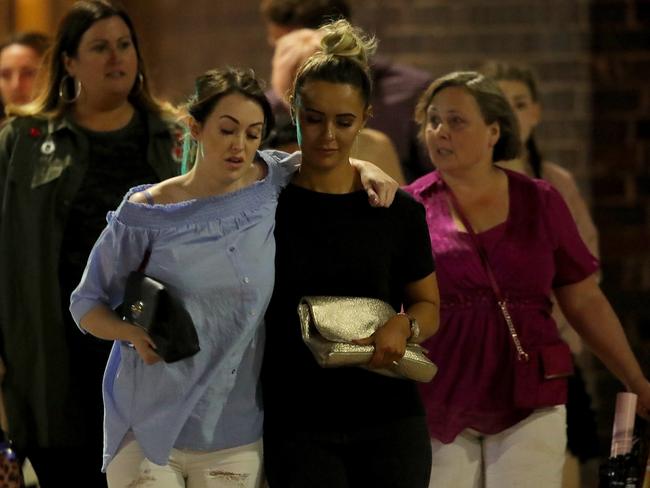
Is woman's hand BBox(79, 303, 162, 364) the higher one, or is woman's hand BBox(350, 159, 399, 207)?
woman's hand BBox(350, 159, 399, 207)

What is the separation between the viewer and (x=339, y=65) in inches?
152

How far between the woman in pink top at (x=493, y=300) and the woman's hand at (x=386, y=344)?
752mm

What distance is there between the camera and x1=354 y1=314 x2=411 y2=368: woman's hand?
12.1 ft

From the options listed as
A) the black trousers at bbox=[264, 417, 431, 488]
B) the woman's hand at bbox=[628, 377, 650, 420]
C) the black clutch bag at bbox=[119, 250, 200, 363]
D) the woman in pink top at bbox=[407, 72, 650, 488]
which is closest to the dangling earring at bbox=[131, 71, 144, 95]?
the woman in pink top at bbox=[407, 72, 650, 488]

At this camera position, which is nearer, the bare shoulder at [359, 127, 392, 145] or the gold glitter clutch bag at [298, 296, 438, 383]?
the gold glitter clutch bag at [298, 296, 438, 383]

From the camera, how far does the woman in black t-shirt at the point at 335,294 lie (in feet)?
12.4

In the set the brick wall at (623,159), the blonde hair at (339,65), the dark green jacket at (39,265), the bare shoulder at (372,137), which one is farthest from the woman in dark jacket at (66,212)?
the brick wall at (623,159)

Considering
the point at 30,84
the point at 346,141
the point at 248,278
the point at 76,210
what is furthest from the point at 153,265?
the point at 30,84

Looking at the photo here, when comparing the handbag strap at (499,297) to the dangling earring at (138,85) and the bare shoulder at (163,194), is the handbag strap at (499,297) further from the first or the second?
the dangling earring at (138,85)

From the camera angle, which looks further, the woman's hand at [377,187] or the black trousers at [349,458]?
the woman's hand at [377,187]

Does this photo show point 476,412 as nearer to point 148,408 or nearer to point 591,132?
point 148,408

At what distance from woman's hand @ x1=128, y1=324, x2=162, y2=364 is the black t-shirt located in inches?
11.7

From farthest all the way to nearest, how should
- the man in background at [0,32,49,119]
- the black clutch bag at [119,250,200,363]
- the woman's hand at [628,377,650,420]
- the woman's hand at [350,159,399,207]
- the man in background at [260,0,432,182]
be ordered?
the man in background at [0,32,49,119]
the man in background at [260,0,432,182]
the woman's hand at [628,377,650,420]
the woman's hand at [350,159,399,207]
the black clutch bag at [119,250,200,363]

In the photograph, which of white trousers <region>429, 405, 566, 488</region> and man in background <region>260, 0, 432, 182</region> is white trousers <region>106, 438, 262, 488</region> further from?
man in background <region>260, 0, 432, 182</region>
